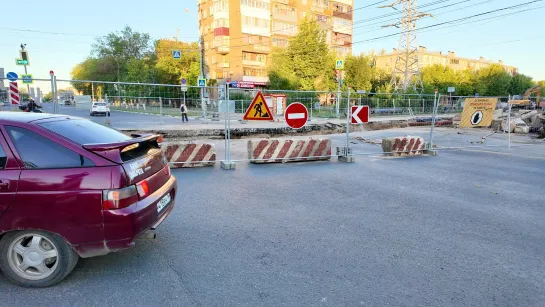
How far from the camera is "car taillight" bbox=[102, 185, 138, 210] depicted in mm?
2760

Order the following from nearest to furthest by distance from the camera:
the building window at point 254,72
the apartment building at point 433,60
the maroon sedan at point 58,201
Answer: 1. the maroon sedan at point 58,201
2. the building window at point 254,72
3. the apartment building at point 433,60

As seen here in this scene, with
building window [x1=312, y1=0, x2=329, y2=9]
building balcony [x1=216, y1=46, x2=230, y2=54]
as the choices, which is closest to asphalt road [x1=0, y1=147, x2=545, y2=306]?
building balcony [x1=216, y1=46, x2=230, y2=54]

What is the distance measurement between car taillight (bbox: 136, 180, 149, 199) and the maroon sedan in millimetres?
10

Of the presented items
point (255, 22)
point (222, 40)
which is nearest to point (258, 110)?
point (222, 40)

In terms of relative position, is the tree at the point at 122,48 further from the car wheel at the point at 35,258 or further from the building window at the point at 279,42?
the car wheel at the point at 35,258

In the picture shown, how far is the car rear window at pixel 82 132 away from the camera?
9.91ft

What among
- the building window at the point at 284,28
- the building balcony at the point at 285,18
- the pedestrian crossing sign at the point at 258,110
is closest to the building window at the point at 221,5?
the building balcony at the point at 285,18

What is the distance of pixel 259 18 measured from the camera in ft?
163

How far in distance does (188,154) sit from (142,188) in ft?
16.4

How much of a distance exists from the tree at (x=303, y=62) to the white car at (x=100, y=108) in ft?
88.9

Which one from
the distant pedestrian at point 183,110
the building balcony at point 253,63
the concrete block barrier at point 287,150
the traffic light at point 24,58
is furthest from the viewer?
the building balcony at point 253,63

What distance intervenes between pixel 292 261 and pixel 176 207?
243 cm

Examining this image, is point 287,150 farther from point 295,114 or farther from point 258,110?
point 258,110

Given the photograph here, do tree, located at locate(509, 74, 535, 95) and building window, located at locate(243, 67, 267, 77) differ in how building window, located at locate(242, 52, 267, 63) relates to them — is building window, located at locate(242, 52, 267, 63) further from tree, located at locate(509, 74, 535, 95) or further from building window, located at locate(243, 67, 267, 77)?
tree, located at locate(509, 74, 535, 95)
